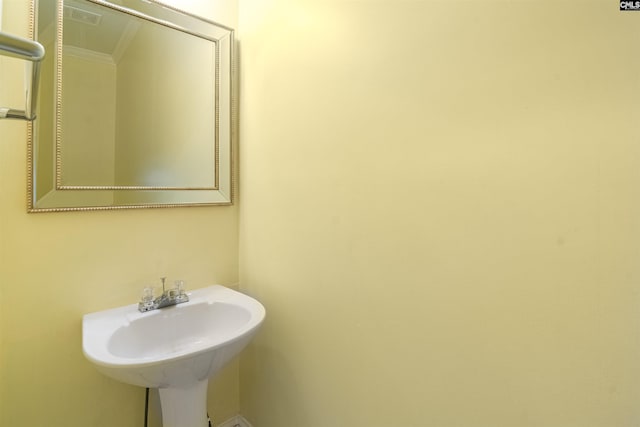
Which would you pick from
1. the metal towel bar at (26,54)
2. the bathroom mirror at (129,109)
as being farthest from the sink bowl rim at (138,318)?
the metal towel bar at (26,54)

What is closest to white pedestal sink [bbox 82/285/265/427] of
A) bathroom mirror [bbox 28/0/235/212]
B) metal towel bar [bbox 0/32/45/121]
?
bathroom mirror [bbox 28/0/235/212]

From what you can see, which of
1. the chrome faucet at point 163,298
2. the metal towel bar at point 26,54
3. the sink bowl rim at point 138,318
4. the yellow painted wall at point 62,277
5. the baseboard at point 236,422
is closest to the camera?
the metal towel bar at point 26,54

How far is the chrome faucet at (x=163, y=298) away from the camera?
3.77ft

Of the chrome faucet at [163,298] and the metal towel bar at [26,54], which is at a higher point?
the metal towel bar at [26,54]

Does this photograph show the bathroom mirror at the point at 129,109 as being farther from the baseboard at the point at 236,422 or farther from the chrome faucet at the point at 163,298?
the baseboard at the point at 236,422

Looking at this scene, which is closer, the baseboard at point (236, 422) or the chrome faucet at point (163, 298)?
the chrome faucet at point (163, 298)

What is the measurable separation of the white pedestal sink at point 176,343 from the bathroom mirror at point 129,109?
44 cm

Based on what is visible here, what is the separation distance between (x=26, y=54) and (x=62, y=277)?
80cm

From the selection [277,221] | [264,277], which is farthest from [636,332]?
[264,277]

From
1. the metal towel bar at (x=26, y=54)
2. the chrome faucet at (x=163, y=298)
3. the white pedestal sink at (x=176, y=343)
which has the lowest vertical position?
the white pedestal sink at (x=176, y=343)

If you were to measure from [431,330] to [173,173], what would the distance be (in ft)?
3.86

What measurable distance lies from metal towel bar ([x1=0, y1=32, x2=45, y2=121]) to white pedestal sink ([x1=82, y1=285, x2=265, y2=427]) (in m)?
0.64

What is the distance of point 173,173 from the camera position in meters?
1.29

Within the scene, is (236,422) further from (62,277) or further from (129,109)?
(129,109)
